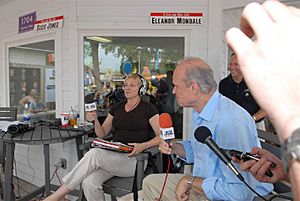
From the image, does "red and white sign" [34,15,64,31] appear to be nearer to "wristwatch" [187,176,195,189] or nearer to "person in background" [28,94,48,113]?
"person in background" [28,94,48,113]

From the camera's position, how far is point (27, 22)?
390cm

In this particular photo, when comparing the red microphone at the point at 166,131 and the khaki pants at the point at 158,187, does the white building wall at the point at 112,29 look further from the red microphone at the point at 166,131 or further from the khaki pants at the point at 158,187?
the red microphone at the point at 166,131

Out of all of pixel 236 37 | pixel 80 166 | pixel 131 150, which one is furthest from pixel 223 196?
pixel 80 166

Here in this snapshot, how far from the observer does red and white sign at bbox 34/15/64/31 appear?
3357 mm

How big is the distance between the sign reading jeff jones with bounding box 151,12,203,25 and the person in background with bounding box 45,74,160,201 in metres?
0.79

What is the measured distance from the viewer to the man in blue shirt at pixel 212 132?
1296 mm

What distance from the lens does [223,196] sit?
1284mm

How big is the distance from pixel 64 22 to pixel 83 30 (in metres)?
0.27

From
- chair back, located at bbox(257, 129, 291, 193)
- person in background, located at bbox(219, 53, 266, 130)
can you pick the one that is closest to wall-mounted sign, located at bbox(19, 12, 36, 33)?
person in background, located at bbox(219, 53, 266, 130)

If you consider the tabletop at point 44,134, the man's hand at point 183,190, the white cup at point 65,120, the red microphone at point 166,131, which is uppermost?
the red microphone at point 166,131

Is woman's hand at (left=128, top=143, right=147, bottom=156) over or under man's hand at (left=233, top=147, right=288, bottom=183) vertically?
under

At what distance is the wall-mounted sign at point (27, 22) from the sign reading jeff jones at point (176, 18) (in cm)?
181

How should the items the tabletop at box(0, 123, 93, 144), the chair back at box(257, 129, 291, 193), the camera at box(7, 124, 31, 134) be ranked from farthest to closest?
the camera at box(7, 124, 31, 134) < the tabletop at box(0, 123, 93, 144) < the chair back at box(257, 129, 291, 193)

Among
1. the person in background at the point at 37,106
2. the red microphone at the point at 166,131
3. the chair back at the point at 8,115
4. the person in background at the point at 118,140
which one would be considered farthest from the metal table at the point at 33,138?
the red microphone at the point at 166,131
